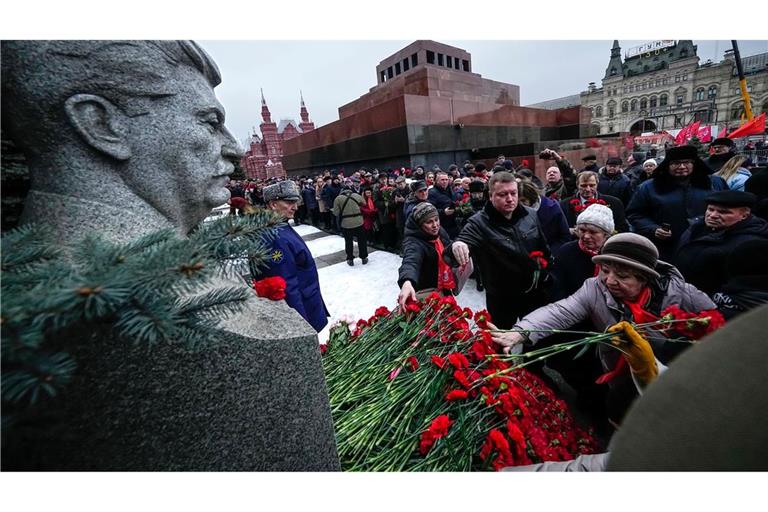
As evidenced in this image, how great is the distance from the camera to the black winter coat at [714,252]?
223cm

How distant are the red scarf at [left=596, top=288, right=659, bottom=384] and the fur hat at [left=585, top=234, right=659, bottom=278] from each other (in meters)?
0.12

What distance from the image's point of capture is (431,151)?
10.8 metres

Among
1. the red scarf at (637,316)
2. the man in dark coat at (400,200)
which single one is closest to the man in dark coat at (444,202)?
the man in dark coat at (400,200)

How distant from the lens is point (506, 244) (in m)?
2.69

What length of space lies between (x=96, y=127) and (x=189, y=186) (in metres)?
0.29

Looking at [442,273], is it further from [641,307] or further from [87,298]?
[87,298]

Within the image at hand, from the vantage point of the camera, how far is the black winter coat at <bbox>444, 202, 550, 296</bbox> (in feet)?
8.86

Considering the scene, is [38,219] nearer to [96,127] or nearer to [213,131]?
[96,127]

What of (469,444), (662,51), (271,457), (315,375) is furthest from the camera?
(662,51)

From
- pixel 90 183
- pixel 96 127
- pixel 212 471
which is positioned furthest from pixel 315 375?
pixel 96 127

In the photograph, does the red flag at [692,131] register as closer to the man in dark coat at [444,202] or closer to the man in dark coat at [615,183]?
the man in dark coat at [615,183]

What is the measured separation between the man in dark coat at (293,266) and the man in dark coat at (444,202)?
2.80 m

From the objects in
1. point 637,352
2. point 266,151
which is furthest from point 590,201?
point 266,151

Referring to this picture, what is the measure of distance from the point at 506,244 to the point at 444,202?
276 centimetres
